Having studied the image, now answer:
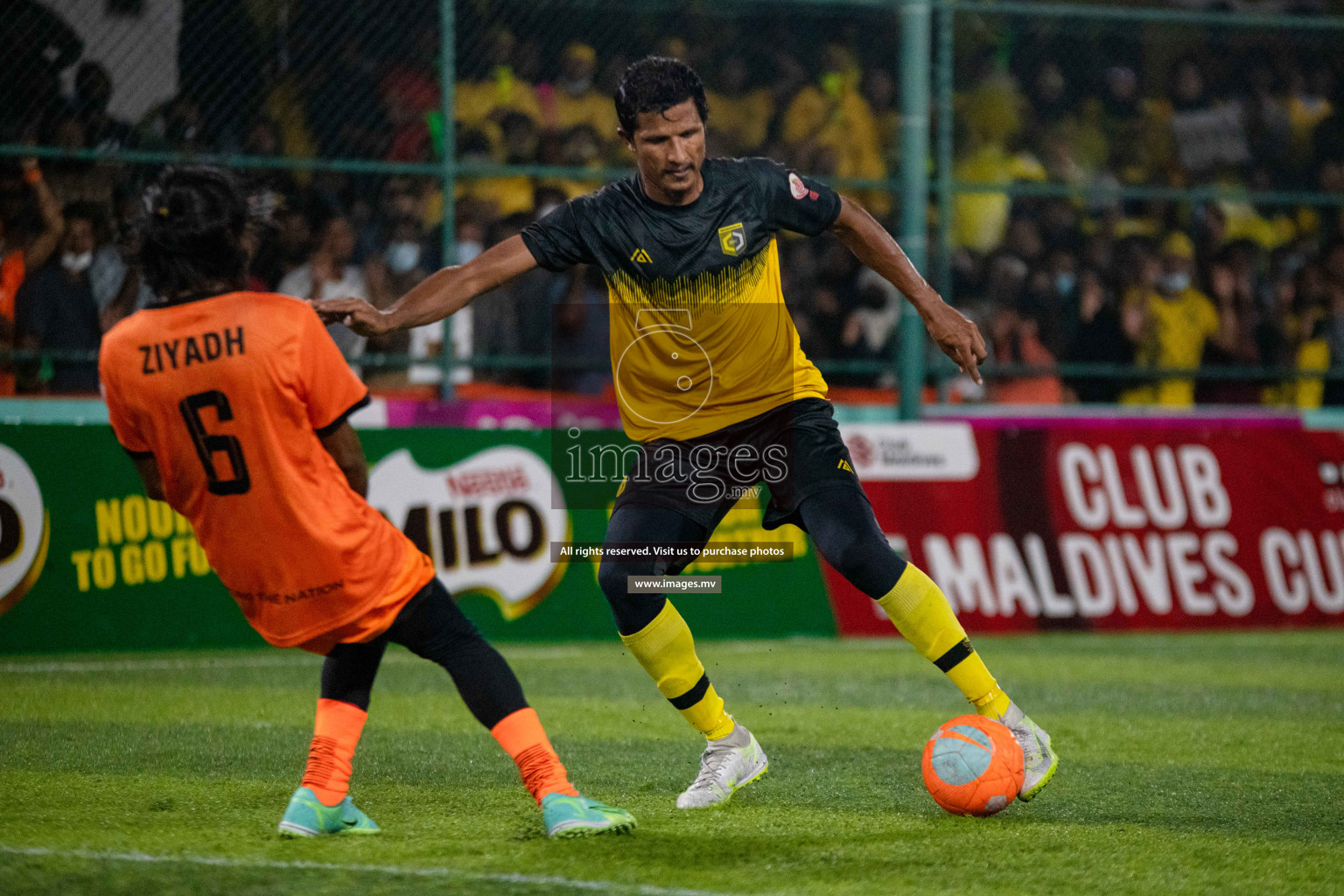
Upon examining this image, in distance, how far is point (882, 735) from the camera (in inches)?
262

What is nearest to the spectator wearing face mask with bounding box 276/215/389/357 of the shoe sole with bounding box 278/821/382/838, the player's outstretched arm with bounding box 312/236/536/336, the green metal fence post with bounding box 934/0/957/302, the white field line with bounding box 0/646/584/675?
the white field line with bounding box 0/646/584/675

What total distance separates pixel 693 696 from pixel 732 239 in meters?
1.52

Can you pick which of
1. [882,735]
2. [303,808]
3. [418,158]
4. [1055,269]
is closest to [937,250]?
[1055,269]

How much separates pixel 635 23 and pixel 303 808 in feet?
25.5

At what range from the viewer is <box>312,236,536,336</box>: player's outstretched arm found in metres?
4.57

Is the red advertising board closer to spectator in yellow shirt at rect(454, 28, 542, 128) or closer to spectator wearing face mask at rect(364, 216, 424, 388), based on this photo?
spectator wearing face mask at rect(364, 216, 424, 388)

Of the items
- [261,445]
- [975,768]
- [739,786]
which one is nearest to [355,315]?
[261,445]

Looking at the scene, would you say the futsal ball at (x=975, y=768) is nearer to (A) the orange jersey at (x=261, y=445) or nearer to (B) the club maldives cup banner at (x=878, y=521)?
(A) the orange jersey at (x=261, y=445)

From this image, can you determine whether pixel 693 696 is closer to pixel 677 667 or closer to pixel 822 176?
pixel 677 667

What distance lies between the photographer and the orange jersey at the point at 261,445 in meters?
4.03

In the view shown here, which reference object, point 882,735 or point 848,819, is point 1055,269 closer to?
point 882,735

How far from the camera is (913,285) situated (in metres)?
5.12

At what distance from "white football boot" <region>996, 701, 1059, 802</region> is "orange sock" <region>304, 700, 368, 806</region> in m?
2.04

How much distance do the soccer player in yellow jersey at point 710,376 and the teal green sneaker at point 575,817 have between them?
0.60 meters
